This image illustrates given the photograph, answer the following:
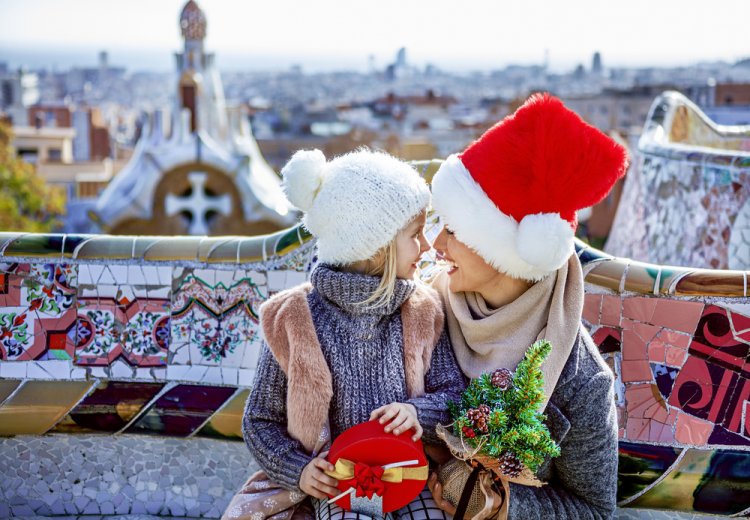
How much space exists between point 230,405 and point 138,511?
1.86 ft

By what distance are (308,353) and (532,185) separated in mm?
748

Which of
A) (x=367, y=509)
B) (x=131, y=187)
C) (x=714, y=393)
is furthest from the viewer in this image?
(x=131, y=187)

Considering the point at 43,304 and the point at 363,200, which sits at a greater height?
the point at 363,200

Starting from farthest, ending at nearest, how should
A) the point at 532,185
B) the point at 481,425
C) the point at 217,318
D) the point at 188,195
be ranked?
the point at 188,195 → the point at 217,318 → the point at 532,185 → the point at 481,425

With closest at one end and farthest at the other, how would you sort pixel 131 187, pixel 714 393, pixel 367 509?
pixel 367 509 < pixel 714 393 < pixel 131 187

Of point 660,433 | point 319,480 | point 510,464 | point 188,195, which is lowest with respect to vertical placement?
point 188,195

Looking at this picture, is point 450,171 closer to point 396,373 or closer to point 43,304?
point 396,373

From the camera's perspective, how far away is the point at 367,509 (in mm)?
2455

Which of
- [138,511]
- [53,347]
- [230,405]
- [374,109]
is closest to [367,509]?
[230,405]

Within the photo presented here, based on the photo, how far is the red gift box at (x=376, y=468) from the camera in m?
2.38

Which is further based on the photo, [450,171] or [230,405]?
[230,405]

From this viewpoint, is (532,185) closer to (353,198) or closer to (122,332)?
(353,198)

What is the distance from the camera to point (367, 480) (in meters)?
2.38

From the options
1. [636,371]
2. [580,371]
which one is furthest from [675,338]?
[580,371]
